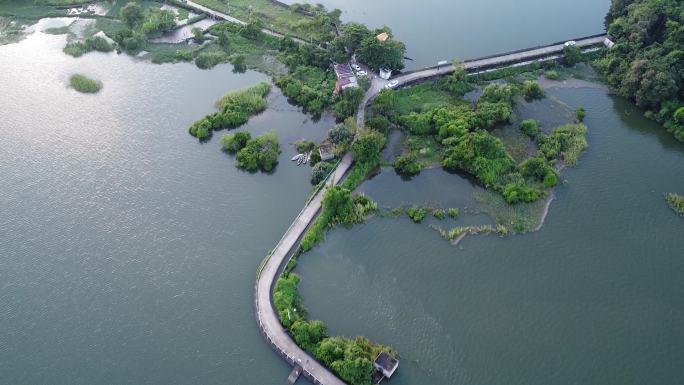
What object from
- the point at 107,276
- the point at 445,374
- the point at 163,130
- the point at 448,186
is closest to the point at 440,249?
the point at 448,186

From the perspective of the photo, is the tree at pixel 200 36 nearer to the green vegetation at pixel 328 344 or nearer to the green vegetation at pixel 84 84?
the green vegetation at pixel 84 84

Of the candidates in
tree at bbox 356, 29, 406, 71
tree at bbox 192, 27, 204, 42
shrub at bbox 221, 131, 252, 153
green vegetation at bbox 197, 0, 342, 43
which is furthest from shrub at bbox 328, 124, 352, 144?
tree at bbox 192, 27, 204, 42

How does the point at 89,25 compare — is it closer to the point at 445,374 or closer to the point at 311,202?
the point at 311,202

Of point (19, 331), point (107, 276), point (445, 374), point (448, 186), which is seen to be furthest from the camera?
point (448, 186)

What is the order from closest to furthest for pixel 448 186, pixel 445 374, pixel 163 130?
pixel 445 374 → pixel 448 186 → pixel 163 130

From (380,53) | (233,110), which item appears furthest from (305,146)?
(380,53)

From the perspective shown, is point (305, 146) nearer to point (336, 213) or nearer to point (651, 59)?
point (336, 213)

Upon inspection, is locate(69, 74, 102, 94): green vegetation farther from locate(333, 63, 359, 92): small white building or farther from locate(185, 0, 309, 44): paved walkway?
locate(333, 63, 359, 92): small white building
